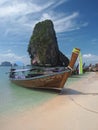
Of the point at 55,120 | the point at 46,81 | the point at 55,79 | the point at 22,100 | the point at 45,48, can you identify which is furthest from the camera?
the point at 45,48

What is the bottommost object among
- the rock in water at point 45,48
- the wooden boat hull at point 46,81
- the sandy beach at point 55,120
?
the sandy beach at point 55,120

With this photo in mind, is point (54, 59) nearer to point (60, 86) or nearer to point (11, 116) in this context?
point (60, 86)

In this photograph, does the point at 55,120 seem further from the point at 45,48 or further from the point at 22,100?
the point at 45,48

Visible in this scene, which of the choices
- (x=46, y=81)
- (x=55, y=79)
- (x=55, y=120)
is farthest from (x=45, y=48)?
(x=55, y=120)

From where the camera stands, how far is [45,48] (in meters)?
70.3

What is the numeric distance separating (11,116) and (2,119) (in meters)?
0.46

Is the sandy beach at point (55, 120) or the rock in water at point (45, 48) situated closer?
the sandy beach at point (55, 120)

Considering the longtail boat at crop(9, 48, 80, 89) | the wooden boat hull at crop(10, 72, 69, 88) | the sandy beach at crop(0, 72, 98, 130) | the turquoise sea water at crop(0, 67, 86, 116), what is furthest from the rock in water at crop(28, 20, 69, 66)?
the sandy beach at crop(0, 72, 98, 130)

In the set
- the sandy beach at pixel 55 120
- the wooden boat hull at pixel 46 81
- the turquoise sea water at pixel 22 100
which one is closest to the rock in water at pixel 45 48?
the wooden boat hull at pixel 46 81

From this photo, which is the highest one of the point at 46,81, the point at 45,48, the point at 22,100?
the point at 45,48

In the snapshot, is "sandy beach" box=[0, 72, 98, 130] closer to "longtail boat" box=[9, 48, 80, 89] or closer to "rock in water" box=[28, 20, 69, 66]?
"longtail boat" box=[9, 48, 80, 89]

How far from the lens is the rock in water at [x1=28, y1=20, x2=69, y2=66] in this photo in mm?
69250

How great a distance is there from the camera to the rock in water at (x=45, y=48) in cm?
6925

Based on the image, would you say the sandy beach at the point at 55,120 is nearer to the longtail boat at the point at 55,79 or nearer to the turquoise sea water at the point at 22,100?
the turquoise sea water at the point at 22,100
